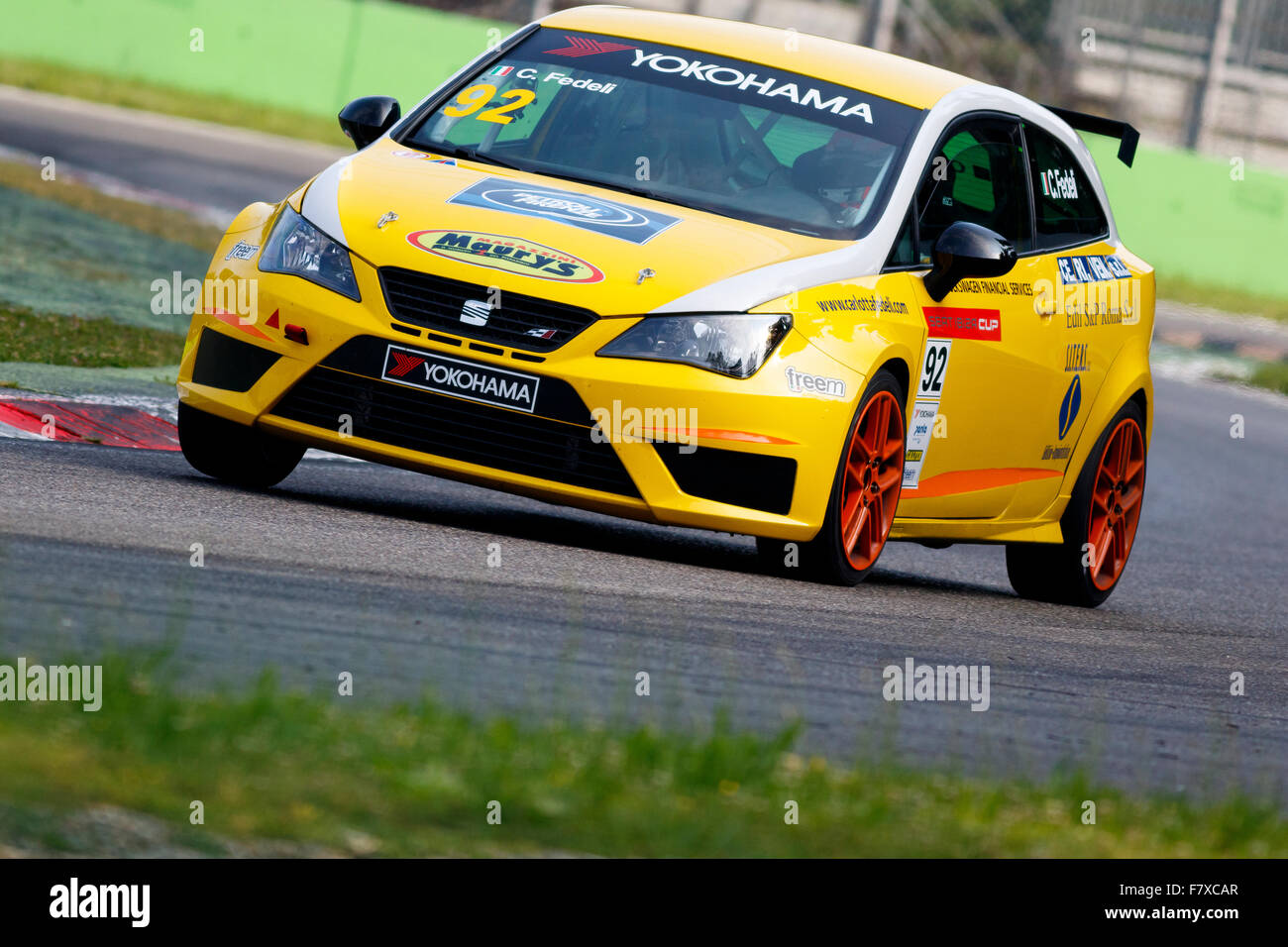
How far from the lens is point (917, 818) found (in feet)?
14.5

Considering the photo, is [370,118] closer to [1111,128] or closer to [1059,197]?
[1059,197]

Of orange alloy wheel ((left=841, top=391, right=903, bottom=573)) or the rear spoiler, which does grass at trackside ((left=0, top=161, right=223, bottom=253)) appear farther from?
orange alloy wheel ((left=841, top=391, right=903, bottom=573))

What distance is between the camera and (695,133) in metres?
8.37

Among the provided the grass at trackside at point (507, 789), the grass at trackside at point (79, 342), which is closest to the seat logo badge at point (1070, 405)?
the grass at trackside at point (507, 789)

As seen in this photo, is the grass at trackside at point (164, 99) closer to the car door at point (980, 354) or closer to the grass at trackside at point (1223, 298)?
the grass at trackside at point (1223, 298)

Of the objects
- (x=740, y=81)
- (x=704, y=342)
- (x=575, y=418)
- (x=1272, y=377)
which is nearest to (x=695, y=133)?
(x=740, y=81)

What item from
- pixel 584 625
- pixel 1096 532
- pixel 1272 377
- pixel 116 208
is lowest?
pixel 584 625

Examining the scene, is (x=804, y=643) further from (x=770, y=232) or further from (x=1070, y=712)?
(x=770, y=232)

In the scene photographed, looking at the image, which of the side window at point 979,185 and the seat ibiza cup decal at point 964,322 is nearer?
the seat ibiza cup decal at point 964,322

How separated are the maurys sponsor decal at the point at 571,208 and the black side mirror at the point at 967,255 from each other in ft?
3.40

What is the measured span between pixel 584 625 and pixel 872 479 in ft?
6.75

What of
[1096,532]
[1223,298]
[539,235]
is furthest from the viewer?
[1223,298]

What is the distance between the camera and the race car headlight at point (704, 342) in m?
7.25

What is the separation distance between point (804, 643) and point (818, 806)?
210 centimetres
